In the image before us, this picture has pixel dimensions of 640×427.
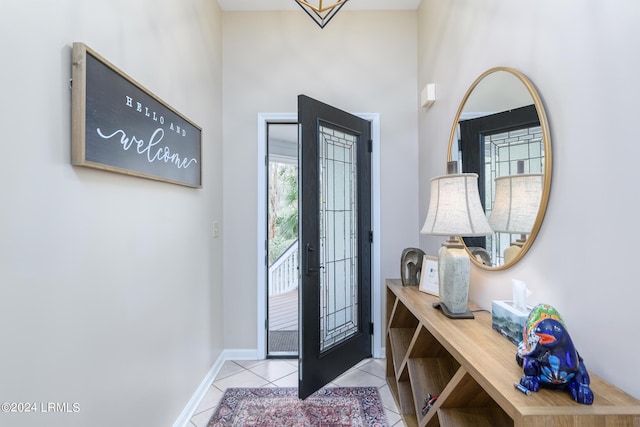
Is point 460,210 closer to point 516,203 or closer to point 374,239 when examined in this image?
point 516,203

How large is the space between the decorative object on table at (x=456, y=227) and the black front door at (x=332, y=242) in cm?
98

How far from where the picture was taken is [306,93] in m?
2.82

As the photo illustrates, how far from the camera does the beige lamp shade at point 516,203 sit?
1.28 metres

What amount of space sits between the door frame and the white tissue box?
149 centimetres

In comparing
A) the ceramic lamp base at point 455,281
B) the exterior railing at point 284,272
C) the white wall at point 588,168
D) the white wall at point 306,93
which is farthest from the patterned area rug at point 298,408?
the exterior railing at point 284,272

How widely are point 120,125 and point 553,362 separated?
180cm

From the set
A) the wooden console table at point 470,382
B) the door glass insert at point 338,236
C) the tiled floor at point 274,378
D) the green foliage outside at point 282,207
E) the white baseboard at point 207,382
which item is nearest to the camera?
the wooden console table at point 470,382

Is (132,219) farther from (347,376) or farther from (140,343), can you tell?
(347,376)

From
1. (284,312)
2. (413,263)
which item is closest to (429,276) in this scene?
(413,263)

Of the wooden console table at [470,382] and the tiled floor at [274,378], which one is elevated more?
the wooden console table at [470,382]

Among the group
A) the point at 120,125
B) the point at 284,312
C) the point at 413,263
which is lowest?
the point at 284,312

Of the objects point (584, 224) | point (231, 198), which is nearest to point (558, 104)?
point (584, 224)

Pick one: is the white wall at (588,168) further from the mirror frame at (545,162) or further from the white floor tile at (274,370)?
the white floor tile at (274,370)

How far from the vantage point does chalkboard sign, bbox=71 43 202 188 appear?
1.08 metres
